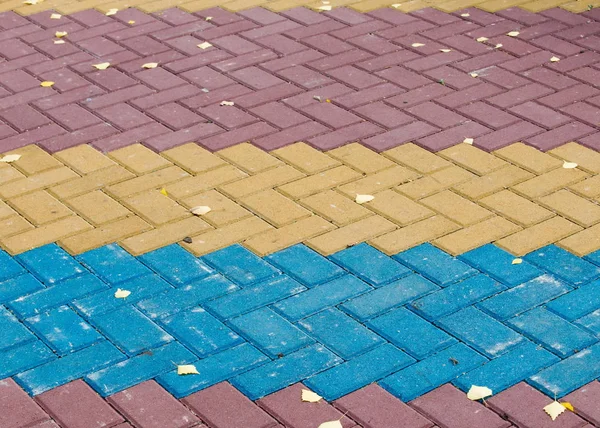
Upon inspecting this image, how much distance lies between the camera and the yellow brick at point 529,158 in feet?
18.4

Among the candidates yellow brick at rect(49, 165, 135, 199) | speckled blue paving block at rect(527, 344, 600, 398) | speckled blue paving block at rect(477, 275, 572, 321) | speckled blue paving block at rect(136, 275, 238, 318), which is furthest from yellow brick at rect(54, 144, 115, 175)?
speckled blue paving block at rect(527, 344, 600, 398)

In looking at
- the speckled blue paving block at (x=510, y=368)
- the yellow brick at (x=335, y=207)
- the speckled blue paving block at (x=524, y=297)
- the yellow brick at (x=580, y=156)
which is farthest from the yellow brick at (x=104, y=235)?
the yellow brick at (x=580, y=156)

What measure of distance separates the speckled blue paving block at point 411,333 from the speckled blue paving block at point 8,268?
1736 millimetres

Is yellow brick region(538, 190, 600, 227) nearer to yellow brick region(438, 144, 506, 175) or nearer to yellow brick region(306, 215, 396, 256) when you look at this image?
yellow brick region(438, 144, 506, 175)

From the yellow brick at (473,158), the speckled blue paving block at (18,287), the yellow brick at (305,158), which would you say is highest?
the yellow brick at (473,158)

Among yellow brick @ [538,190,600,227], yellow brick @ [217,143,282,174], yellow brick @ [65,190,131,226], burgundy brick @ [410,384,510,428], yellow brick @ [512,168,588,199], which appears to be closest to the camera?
burgundy brick @ [410,384,510,428]

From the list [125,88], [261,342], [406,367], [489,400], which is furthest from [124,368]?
[125,88]

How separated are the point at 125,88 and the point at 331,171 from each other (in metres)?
1.85

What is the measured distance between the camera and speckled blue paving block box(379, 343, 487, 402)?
3943 millimetres

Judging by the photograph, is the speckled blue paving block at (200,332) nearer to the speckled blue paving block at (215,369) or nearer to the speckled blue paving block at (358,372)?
the speckled blue paving block at (215,369)

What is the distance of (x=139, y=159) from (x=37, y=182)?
0.60 m

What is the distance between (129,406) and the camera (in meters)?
3.88

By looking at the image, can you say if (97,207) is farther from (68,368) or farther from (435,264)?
(435,264)

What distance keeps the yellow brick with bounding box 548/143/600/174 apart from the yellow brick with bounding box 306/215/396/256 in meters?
1.27
